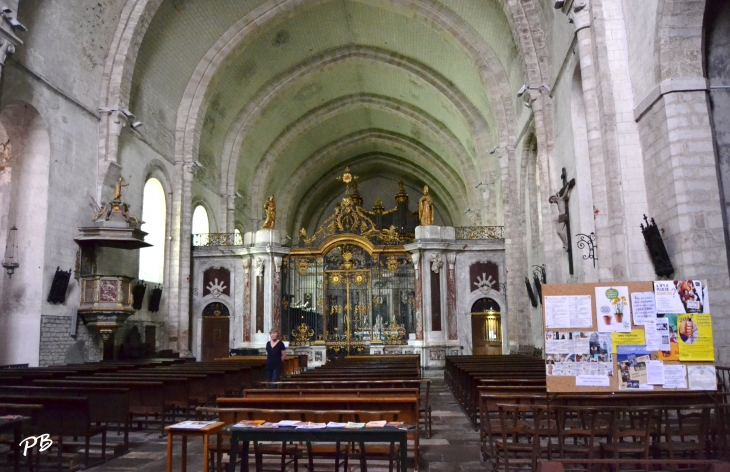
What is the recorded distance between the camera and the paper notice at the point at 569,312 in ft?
17.9

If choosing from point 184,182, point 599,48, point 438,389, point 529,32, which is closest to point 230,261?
point 184,182

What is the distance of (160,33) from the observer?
60.0 feet

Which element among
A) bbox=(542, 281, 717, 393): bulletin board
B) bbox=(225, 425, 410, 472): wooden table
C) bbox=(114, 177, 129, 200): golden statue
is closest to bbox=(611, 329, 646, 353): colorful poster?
bbox=(542, 281, 717, 393): bulletin board

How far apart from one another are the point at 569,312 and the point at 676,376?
1033mm

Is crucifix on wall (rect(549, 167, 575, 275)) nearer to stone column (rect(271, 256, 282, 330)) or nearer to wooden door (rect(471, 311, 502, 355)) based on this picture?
wooden door (rect(471, 311, 502, 355))

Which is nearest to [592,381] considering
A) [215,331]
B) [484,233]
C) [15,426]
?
[15,426]

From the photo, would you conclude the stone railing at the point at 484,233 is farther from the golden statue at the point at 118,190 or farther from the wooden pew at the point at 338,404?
the wooden pew at the point at 338,404

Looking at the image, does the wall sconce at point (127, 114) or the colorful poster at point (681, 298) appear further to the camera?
the wall sconce at point (127, 114)

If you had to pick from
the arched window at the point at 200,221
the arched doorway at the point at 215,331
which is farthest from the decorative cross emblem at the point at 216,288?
the arched window at the point at 200,221

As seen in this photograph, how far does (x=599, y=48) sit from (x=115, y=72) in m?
12.0

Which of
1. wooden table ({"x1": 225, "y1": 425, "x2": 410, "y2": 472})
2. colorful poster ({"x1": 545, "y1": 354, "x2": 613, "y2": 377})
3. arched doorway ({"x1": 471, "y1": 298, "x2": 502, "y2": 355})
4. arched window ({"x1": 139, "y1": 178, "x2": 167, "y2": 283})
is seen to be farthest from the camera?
arched doorway ({"x1": 471, "y1": 298, "x2": 502, "y2": 355})

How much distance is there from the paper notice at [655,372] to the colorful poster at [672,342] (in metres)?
0.06

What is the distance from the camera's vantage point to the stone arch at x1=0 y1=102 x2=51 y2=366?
13406 mm

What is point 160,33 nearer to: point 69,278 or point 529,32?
point 69,278
